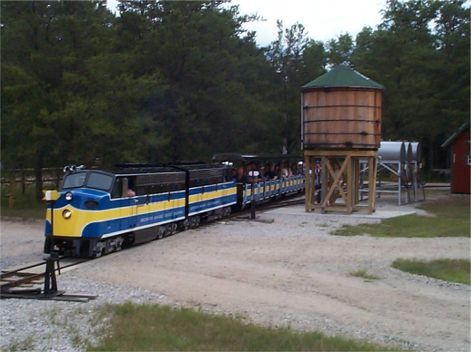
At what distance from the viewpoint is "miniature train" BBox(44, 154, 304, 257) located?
16766 millimetres

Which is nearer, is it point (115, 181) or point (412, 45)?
point (115, 181)

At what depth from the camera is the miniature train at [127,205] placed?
16766 millimetres

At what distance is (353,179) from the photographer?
30.1 m

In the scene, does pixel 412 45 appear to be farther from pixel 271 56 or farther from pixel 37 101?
pixel 37 101

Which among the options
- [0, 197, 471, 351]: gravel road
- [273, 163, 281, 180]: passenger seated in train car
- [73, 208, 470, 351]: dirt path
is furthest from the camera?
[273, 163, 281, 180]: passenger seated in train car

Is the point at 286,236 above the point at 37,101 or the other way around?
the other way around

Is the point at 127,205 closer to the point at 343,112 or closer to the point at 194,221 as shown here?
the point at 194,221

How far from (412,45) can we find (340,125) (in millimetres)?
28119

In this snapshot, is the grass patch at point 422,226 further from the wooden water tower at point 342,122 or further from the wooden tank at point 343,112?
the wooden tank at point 343,112

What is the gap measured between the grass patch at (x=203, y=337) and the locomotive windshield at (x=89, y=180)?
756cm

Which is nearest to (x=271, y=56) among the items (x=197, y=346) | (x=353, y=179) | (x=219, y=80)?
(x=219, y=80)

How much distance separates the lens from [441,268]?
15984 millimetres

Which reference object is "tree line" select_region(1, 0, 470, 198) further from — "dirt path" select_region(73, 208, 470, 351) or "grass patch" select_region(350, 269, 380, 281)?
"grass patch" select_region(350, 269, 380, 281)

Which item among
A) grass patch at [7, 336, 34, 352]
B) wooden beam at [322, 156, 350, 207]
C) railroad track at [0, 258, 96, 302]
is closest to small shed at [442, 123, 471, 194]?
wooden beam at [322, 156, 350, 207]
